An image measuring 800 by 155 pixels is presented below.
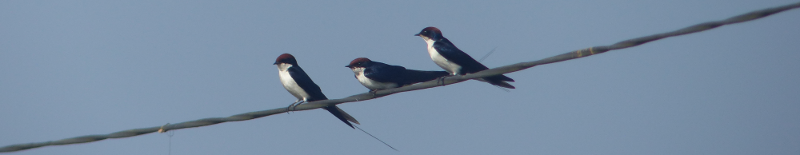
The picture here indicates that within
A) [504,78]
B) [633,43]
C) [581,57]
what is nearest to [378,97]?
[504,78]

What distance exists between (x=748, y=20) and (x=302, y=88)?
18.5ft

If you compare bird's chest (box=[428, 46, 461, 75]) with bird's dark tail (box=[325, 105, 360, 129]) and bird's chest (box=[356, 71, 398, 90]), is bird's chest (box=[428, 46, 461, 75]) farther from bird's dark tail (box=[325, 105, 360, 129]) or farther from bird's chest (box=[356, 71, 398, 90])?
bird's dark tail (box=[325, 105, 360, 129])

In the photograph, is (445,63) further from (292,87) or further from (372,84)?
(292,87)

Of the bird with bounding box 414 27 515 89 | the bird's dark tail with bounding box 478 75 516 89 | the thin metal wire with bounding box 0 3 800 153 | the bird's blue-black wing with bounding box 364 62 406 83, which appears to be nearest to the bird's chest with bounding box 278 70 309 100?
the bird's blue-black wing with bounding box 364 62 406 83

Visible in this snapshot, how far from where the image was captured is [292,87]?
892cm

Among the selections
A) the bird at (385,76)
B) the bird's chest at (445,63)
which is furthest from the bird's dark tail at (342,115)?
the bird's chest at (445,63)

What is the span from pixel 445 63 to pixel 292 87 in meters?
1.72

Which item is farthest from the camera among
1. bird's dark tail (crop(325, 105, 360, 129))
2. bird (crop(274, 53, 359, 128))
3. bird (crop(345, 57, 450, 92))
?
bird (crop(274, 53, 359, 128))

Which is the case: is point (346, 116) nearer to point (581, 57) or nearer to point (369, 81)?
point (369, 81)

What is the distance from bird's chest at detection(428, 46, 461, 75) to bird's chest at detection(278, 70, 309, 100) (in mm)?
1433

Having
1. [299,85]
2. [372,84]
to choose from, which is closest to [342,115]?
[372,84]

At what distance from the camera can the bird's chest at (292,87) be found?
8.86 meters

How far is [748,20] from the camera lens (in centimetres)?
386

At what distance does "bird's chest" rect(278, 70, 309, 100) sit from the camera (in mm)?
8859
